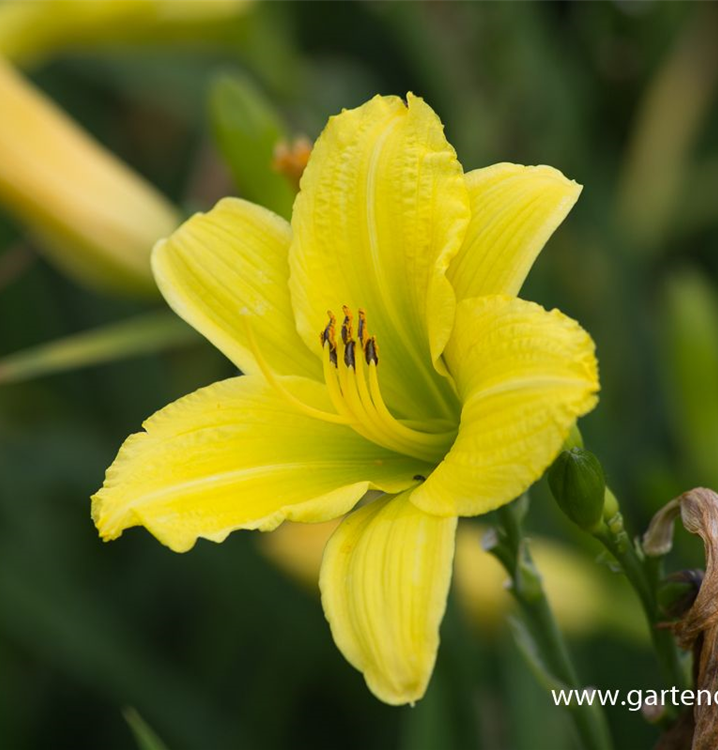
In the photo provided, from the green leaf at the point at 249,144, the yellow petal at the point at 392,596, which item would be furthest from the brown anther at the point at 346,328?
the green leaf at the point at 249,144

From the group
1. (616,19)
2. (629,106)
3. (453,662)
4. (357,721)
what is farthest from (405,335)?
(629,106)

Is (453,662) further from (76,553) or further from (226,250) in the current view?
(76,553)

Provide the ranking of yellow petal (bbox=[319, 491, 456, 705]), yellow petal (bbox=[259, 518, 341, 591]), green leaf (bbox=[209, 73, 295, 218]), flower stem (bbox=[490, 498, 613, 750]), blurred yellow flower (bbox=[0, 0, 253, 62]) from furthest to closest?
1. blurred yellow flower (bbox=[0, 0, 253, 62])
2. yellow petal (bbox=[259, 518, 341, 591])
3. green leaf (bbox=[209, 73, 295, 218])
4. flower stem (bbox=[490, 498, 613, 750])
5. yellow petal (bbox=[319, 491, 456, 705])

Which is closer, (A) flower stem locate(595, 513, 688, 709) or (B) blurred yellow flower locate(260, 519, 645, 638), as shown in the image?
(A) flower stem locate(595, 513, 688, 709)

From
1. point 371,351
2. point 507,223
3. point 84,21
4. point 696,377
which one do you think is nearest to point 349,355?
point 371,351

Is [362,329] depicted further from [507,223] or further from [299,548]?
[299,548]

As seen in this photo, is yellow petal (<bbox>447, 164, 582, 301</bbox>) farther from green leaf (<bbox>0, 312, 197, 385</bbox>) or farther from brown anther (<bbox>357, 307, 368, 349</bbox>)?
green leaf (<bbox>0, 312, 197, 385</bbox>)

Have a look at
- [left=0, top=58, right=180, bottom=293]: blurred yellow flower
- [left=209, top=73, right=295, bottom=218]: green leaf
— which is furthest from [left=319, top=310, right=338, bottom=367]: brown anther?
[left=0, top=58, right=180, bottom=293]: blurred yellow flower
